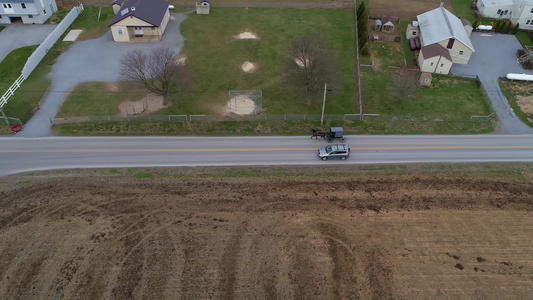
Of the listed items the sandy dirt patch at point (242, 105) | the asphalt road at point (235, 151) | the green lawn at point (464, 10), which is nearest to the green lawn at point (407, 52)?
the green lawn at point (464, 10)

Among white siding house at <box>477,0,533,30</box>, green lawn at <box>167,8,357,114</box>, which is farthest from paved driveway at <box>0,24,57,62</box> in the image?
white siding house at <box>477,0,533,30</box>

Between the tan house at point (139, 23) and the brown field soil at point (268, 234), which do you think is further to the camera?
the tan house at point (139, 23)

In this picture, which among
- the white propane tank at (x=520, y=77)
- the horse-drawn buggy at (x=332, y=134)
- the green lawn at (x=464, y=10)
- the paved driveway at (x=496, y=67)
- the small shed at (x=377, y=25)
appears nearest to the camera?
the horse-drawn buggy at (x=332, y=134)

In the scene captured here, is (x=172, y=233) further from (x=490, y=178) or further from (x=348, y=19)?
(x=348, y=19)

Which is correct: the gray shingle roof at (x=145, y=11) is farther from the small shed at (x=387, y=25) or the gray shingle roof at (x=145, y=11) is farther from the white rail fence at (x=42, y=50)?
the small shed at (x=387, y=25)

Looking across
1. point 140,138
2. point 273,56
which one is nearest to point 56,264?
point 140,138

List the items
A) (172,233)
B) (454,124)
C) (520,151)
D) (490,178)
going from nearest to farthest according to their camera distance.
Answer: (172,233)
(490,178)
(520,151)
(454,124)
